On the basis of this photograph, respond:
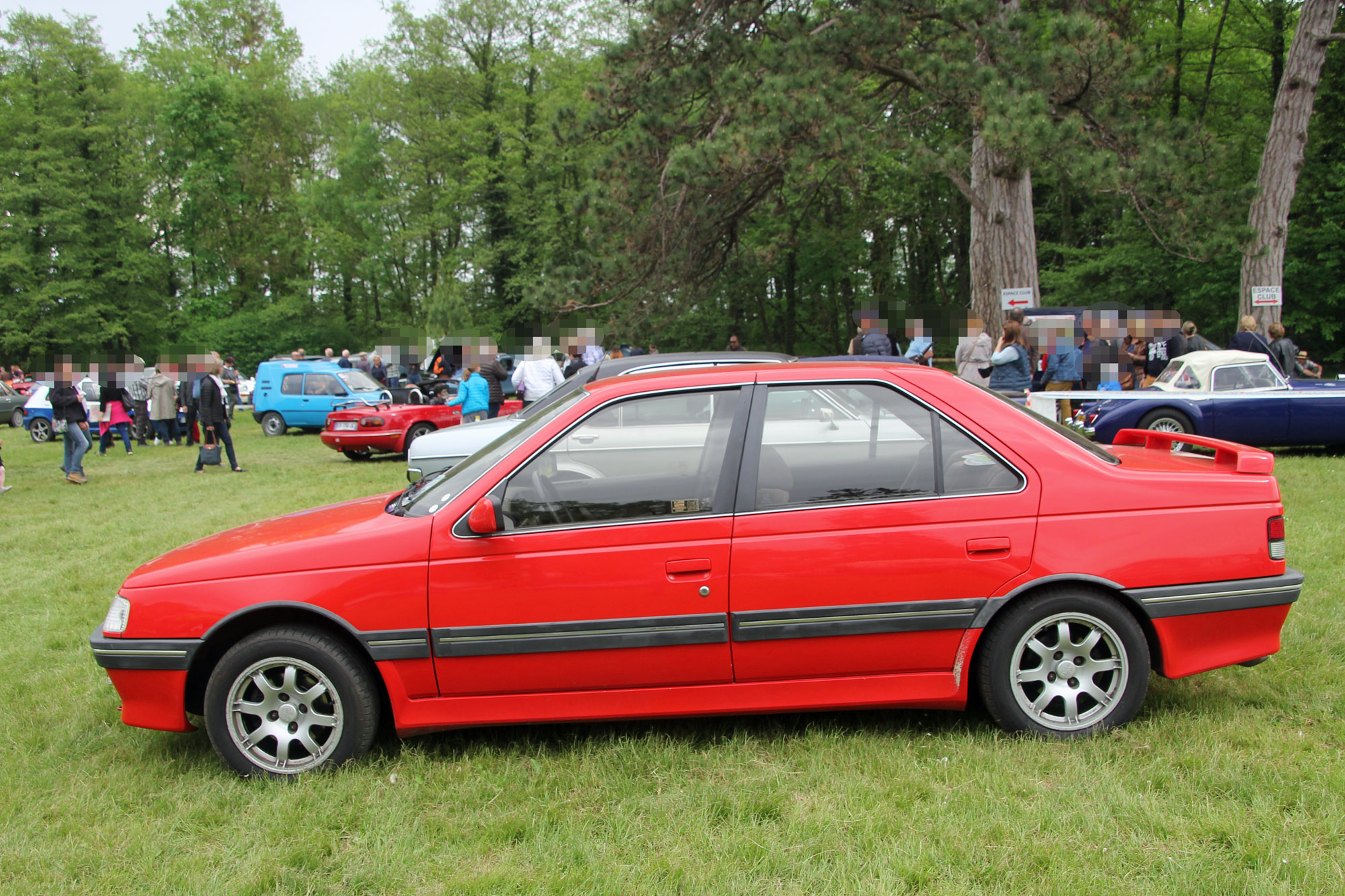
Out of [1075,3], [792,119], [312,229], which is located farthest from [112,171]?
[1075,3]

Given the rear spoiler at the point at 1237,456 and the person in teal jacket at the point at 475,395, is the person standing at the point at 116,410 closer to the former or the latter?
the person in teal jacket at the point at 475,395

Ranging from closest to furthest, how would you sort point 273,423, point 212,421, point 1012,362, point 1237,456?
point 1237,456 → point 1012,362 → point 212,421 → point 273,423

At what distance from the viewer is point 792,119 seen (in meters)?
15.4

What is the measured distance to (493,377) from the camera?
12305 mm

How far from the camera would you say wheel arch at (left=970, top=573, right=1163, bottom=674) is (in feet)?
11.6

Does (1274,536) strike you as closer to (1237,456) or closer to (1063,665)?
(1237,456)

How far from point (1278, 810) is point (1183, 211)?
13915 millimetres

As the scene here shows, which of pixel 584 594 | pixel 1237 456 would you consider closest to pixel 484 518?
pixel 584 594

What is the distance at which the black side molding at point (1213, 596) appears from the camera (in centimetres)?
358

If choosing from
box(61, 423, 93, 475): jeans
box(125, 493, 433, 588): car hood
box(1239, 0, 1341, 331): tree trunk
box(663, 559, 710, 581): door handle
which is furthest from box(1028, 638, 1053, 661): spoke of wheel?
box(1239, 0, 1341, 331): tree trunk

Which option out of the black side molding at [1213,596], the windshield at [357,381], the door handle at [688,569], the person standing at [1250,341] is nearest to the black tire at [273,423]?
the windshield at [357,381]

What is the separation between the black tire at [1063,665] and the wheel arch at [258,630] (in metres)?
2.40

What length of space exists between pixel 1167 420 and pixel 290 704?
11.0 meters

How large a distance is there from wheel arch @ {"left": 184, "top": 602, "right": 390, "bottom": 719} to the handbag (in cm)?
1214
